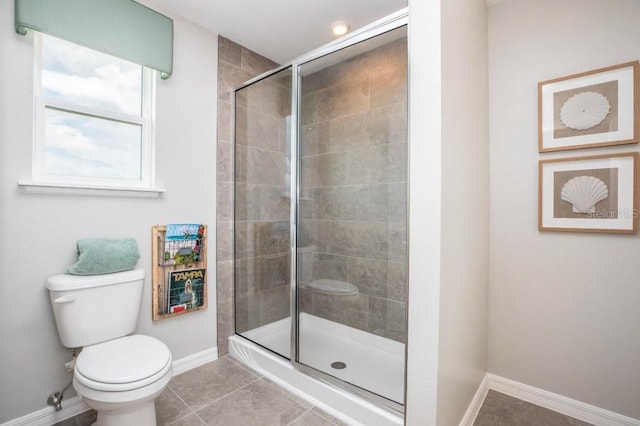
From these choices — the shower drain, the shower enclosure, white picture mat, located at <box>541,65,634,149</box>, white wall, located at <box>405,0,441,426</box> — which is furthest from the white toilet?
white picture mat, located at <box>541,65,634,149</box>

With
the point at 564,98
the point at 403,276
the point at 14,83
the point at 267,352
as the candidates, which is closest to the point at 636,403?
the point at 403,276

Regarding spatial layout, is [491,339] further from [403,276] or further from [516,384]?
[403,276]

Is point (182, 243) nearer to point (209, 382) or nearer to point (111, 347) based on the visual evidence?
point (111, 347)

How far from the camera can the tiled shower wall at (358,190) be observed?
2.01m

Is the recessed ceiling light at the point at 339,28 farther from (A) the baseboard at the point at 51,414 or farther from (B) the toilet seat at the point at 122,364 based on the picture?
(A) the baseboard at the point at 51,414

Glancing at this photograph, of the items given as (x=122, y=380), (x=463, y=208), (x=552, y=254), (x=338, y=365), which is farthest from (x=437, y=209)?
(x=122, y=380)

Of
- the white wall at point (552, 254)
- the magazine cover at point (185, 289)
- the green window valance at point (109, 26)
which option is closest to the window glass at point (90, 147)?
the green window valance at point (109, 26)

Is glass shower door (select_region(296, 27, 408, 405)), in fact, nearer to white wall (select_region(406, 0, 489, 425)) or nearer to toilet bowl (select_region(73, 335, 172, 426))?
white wall (select_region(406, 0, 489, 425))

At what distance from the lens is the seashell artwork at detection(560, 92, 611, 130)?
158 centimetres

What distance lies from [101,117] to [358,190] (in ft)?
5.79

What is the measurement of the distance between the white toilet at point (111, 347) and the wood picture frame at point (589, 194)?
7.47ft

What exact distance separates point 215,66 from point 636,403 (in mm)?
3356

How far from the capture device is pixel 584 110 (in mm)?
1631

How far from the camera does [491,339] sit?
76.5 inches
